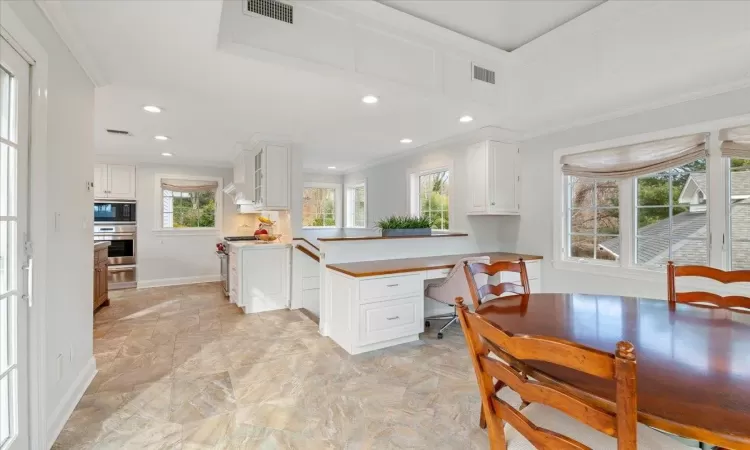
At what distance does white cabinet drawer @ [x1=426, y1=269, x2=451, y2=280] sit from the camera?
10.7ft

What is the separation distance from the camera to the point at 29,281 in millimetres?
1579

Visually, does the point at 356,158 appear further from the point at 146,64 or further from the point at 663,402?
the point at 663,402

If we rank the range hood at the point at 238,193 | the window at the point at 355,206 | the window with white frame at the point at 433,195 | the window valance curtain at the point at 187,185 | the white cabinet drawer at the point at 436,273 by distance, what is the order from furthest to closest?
the window at the point at 355,206, the window valance curtain at the point at 187,185, the range hood at the point at 238,193, the window with white frame at the point at 433,195, the white cabinet drawer at the point at 436,273

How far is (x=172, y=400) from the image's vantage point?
223cm

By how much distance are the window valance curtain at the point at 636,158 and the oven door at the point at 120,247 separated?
6605 mm

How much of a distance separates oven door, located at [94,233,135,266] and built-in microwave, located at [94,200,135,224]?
250 mm

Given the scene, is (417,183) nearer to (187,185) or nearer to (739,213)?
(739,213)

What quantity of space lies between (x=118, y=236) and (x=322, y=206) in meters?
3.71

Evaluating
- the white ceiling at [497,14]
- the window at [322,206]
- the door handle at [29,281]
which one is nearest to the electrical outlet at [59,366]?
the door handle at [29,281]

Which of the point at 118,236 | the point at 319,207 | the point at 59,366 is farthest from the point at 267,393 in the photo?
the point at 319,207

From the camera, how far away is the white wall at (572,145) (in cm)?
269

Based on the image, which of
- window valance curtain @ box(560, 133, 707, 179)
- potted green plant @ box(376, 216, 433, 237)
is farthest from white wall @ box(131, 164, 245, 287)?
window valance curtain @ box(560, 133, 707, 179)

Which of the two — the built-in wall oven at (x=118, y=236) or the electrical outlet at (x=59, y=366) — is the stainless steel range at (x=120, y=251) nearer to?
the built-in wall oven at (x=118, y=236)

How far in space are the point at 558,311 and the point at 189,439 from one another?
6.72 feet
